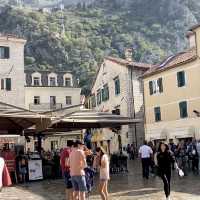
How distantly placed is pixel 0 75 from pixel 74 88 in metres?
16.2

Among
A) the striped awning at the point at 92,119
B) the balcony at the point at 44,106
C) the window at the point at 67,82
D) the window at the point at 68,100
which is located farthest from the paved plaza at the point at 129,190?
the window at the point at 67,82

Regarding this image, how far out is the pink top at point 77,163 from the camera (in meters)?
10.4

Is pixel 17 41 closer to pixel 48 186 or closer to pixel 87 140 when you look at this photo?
pixel 87 140

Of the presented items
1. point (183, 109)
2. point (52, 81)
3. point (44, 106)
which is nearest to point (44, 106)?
point (44, 106)

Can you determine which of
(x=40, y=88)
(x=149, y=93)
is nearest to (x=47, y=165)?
(x=149, y=93)

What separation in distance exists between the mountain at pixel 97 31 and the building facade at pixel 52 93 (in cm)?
1817

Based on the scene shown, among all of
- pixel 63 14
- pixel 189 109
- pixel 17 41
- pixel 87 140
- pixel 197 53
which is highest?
pixel 63 14

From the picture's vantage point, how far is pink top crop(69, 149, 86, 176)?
10.4 m

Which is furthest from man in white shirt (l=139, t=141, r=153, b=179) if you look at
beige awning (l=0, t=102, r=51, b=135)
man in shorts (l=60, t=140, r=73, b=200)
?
man in shorts (l=60, t=140, r=73, b=200)

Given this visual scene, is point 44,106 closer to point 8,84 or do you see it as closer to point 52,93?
point 52,93

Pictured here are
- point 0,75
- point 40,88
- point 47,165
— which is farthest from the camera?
point 40,88

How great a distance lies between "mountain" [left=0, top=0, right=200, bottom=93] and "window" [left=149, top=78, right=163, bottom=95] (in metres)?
39.6

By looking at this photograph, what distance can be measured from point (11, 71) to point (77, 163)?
121 feet

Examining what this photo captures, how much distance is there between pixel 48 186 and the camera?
1727cm
